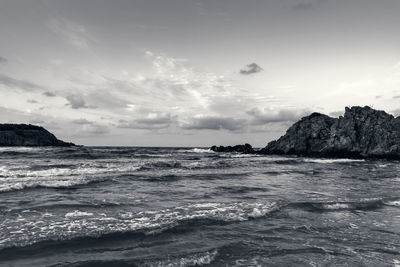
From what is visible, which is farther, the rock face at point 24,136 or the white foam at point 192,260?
the rock face at point 24,136

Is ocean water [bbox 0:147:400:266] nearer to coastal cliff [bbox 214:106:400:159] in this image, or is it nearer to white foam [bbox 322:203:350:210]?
white foam [bbox 322:203:350:210]

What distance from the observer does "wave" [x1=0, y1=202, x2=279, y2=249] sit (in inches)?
481

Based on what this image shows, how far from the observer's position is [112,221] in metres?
14.6

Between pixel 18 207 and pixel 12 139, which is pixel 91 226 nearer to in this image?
pixel 18 207

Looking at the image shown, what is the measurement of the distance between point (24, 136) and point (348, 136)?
540 ft

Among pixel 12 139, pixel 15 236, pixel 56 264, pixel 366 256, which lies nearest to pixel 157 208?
pixel 15 236

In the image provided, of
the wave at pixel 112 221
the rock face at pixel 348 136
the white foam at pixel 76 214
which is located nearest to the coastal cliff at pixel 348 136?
the rock face at pixel 348 136

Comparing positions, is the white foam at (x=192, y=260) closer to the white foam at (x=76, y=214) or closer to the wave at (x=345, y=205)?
the white foam at (x=76, y=214)

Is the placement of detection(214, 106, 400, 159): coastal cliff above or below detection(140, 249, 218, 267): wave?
above

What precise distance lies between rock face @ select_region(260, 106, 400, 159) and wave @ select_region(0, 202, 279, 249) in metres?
70.2

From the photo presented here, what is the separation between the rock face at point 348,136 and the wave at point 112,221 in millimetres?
70231

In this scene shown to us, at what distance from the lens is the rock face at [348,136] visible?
252 feet

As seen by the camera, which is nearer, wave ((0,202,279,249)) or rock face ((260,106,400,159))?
wave ((0,202,279,249))

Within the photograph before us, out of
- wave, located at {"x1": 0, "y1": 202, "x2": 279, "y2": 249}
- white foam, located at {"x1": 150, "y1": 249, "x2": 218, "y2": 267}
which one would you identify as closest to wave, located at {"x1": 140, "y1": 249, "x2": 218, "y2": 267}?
white foam, located at {"x1": 150, "y1": 249, "x2": 218, "y2": 267}
